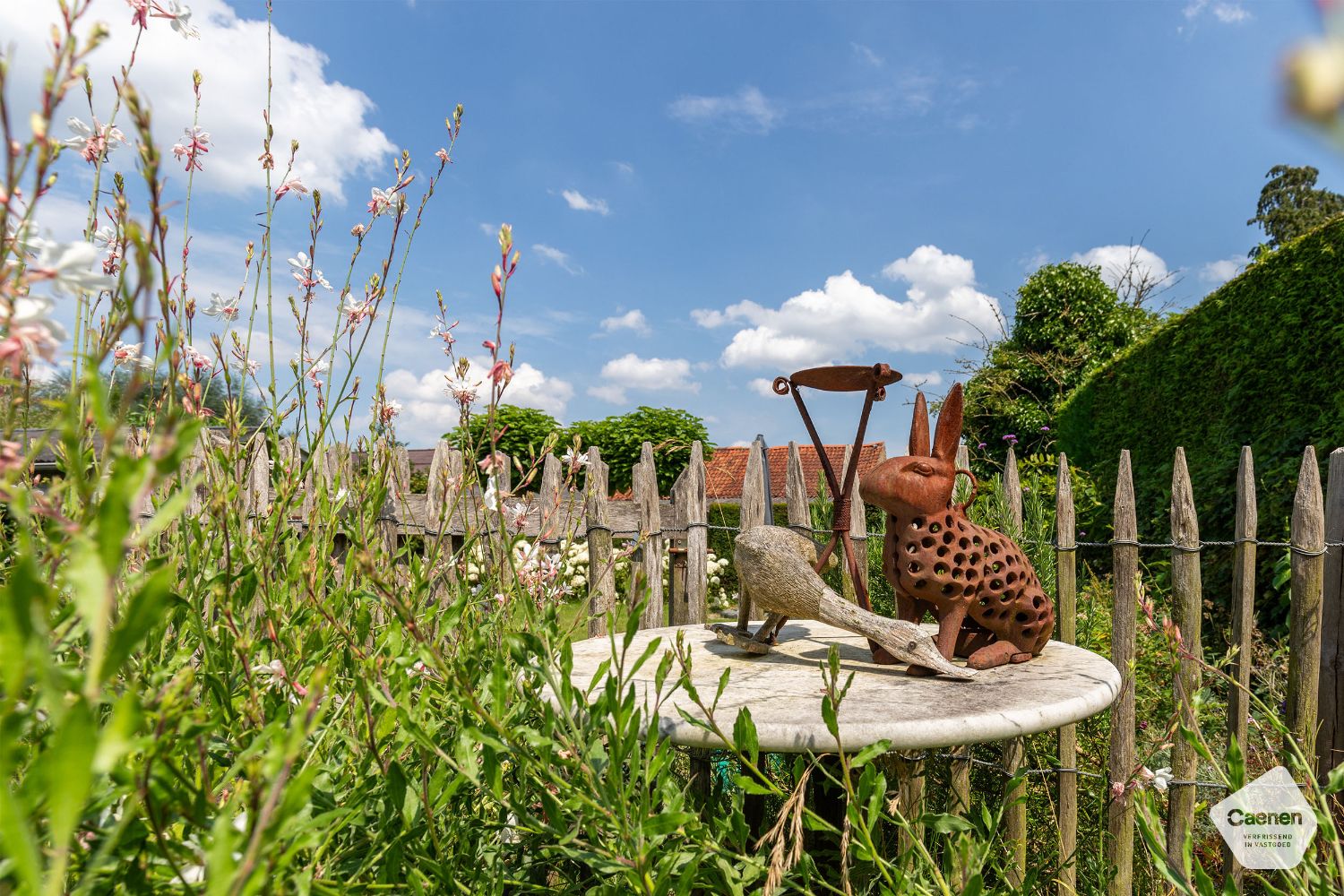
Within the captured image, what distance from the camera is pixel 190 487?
0.51 meters

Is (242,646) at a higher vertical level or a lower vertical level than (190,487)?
lower

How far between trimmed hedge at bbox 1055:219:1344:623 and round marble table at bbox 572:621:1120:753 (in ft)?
12.3

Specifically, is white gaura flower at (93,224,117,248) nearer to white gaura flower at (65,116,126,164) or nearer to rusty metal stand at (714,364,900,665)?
white gaura flower at (65,116,126,164)

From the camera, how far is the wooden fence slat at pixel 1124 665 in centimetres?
304

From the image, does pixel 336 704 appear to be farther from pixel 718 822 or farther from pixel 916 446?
pixel 916 446

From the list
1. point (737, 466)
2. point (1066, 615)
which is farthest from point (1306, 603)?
point (737, 466)

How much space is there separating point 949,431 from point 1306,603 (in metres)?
2.11

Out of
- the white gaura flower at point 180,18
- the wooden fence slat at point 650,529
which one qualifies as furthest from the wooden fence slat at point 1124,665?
the white gaura flower at point 180,18

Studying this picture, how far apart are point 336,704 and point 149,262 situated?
1.02 metres

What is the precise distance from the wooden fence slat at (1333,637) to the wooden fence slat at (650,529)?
256 centimetres

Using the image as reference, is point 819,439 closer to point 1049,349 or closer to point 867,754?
point 867,754

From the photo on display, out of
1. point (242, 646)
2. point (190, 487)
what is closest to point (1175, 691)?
point (242, 646)

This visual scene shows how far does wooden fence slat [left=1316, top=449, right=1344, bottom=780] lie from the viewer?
123 inches

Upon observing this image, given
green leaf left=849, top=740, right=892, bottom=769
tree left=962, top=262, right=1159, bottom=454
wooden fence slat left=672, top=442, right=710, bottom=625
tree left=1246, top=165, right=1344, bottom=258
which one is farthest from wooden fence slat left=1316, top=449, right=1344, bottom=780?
tree left=1246, top=165, right=1344, bottom=258
